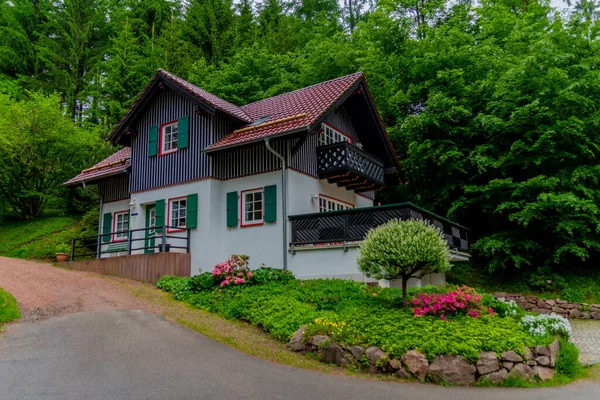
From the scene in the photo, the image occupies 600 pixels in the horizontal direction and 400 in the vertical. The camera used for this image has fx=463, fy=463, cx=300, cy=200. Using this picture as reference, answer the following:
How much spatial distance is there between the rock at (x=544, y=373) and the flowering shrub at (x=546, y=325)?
87 centimetres

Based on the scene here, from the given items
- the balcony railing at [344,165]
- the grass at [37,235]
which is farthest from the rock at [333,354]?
the grass at [37,235]

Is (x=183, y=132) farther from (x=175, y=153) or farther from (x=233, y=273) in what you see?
(x=233, y=273)

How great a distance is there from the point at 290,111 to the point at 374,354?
1062 cm

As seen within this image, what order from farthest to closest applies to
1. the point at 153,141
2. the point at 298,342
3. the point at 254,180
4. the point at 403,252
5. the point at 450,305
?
the point at 153,141, the point at 254,180, the point at 403,252, the point at 450,305, the point at 298,342

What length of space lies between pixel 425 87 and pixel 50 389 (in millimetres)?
19121

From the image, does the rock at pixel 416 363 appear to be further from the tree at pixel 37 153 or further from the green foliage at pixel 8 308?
the tree at pixel 37 153

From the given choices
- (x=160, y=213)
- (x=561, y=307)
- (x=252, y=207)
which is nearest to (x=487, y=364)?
(x=561, y=307)

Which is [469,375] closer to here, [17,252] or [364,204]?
[364,204]

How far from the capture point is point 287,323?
967 cm

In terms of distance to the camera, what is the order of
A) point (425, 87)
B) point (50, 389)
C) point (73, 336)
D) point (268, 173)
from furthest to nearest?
point (425, 87) < point (268, 173) < point (73, 336) < point (50, 389)

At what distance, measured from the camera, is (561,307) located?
15117 mm

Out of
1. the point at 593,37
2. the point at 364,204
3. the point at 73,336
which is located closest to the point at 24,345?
the point at 73,336

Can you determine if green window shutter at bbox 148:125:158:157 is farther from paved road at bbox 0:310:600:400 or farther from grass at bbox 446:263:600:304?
grass at bbox 446:263:600:304

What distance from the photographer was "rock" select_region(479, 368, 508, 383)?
7.61 metres
